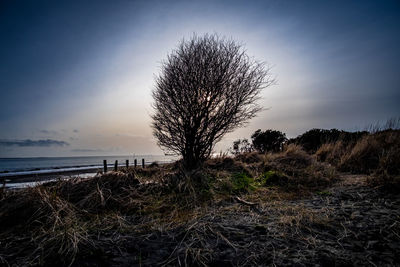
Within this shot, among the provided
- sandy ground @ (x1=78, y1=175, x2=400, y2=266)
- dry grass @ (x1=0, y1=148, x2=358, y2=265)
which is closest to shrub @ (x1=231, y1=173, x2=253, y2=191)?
dry grass @ (x1=0, y1=148, x2=358, y2=265)

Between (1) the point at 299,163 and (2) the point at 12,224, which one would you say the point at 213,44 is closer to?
(1) the point at 299,163

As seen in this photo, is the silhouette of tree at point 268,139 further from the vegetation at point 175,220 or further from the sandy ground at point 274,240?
the sandy ground at point 274,240

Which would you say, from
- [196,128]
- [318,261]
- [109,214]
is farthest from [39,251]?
[196,128]

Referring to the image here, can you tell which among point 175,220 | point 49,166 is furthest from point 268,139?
point 49,166

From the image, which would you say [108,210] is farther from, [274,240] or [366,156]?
[366,156]

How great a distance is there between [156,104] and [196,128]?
1.69 m

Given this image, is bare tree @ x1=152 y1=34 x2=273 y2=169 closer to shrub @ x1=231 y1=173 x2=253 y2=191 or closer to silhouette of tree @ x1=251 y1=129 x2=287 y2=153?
shrub @ x1=231 y1=173 x2=253 y2=191

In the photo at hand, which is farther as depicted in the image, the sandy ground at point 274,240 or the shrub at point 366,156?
the shrub at point 366,156

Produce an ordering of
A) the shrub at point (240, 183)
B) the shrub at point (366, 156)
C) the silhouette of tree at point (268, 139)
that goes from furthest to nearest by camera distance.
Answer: the silhouette of tree at point (268, 139)
the shrub at point (366, 156)
the shrub at point (240, 183)

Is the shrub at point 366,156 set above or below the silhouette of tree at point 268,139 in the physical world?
below

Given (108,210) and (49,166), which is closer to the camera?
(108,210)

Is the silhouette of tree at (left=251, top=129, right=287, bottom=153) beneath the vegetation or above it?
above

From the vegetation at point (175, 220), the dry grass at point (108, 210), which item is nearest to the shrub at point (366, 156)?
the vegetation at point (175, 220)

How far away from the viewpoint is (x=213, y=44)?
618 cm
